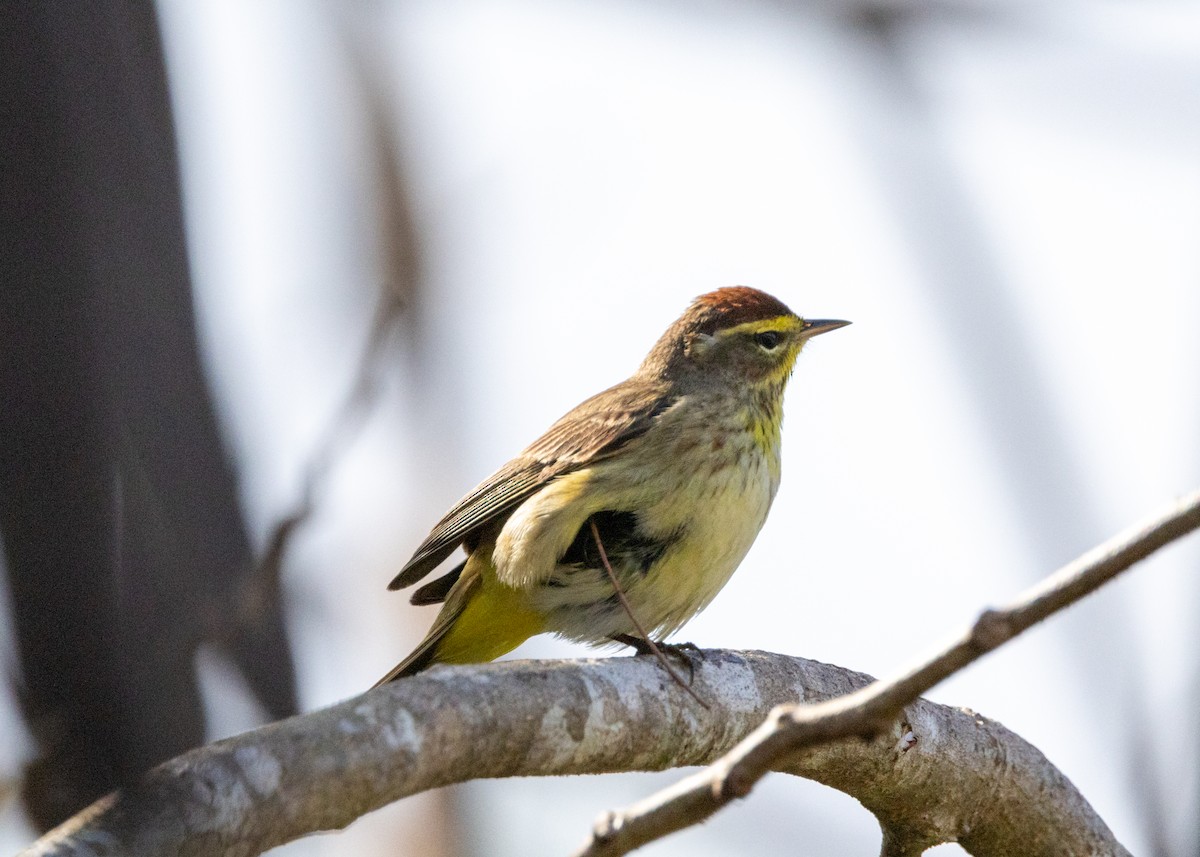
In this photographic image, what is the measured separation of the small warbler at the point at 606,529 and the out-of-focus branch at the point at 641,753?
964 millimetres

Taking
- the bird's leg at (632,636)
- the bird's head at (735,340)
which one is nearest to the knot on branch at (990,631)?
the bird's leg at (632,636)

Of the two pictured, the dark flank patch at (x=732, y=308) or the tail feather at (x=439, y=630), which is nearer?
the tail feather at (x=439, y=630)

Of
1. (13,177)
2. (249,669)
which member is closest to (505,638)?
(249,669)

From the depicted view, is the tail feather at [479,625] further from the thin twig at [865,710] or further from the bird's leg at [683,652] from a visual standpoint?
the thin twig at [865,710]

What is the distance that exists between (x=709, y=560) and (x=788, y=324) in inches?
75.0

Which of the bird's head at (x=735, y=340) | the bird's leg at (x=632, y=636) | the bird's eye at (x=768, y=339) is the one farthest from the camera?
the bird's eye at (x=768, y=339)

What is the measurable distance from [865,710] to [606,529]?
10.7 feet

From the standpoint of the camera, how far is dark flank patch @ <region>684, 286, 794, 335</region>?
6.74 meters

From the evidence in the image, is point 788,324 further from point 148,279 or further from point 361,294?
point 148,279

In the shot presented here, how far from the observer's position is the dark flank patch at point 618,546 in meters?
5.28

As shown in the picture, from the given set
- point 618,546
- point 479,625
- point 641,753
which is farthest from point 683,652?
point 479,625

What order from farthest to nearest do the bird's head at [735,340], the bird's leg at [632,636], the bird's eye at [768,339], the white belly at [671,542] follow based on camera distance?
the bird's eye at [768,339], the bird's head at [735,340], the white belly at [671,542], the bird's leg at [632,636]

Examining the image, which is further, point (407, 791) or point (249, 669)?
point (249, 669)

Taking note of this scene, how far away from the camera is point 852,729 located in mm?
2178
